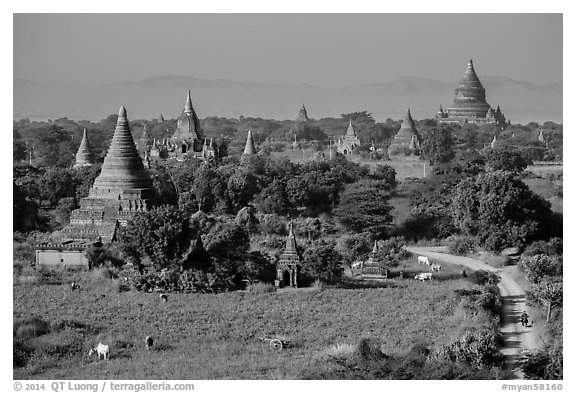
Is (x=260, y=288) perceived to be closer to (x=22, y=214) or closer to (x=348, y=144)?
(x=22, y=214)

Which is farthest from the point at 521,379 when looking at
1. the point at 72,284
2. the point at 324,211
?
the point at 324,211

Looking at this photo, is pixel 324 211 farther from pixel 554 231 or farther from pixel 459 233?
pixel 554 231

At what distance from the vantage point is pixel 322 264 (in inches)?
1082

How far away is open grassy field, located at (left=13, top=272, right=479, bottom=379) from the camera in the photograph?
20.3 m

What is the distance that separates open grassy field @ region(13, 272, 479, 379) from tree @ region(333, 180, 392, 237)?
722 centimetres

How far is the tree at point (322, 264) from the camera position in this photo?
2742 cm

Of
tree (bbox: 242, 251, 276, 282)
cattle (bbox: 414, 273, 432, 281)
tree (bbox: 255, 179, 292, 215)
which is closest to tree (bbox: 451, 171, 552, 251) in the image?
cattle (bbox: 414, 273, 432, 281)

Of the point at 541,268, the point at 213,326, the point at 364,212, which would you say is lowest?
the point at 213,326

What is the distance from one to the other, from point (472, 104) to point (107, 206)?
4817 centimetres

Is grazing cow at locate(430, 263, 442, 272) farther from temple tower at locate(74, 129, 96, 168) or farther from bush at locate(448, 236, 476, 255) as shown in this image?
temple tower at locate(74, 129, 96, 168)

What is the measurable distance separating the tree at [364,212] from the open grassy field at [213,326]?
23.7 feet

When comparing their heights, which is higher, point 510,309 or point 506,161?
point 506,161

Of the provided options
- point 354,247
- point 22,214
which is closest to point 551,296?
point 354,247

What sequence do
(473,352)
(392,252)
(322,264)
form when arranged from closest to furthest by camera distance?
(473,352)
(322,264)
(392,252)
